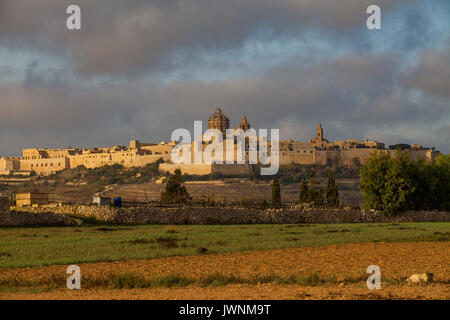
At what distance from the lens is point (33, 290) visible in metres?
11.4

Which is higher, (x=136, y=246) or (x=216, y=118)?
(x=216, y=118)

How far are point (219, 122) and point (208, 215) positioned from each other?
11928cm

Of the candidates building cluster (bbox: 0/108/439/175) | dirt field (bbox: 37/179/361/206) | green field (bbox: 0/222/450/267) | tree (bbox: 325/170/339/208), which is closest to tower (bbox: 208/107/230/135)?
building cluster (bbox: 0/108/439/175)

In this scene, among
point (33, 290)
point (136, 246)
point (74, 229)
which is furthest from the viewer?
point (74, 229)

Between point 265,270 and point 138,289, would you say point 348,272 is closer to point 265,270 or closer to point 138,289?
point 265,270

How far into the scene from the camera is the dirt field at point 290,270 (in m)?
10.4

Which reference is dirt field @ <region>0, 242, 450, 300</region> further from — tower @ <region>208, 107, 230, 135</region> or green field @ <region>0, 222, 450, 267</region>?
tower @ <region>208, 107, 230, 135</region>

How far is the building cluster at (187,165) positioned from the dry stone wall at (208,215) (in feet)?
230

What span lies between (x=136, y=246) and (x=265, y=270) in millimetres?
6862

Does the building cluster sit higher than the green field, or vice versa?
the building cluster

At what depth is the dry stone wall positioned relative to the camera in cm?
3341

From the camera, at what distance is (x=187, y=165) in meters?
117

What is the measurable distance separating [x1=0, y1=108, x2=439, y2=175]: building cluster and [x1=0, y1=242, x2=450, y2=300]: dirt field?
307 ft
